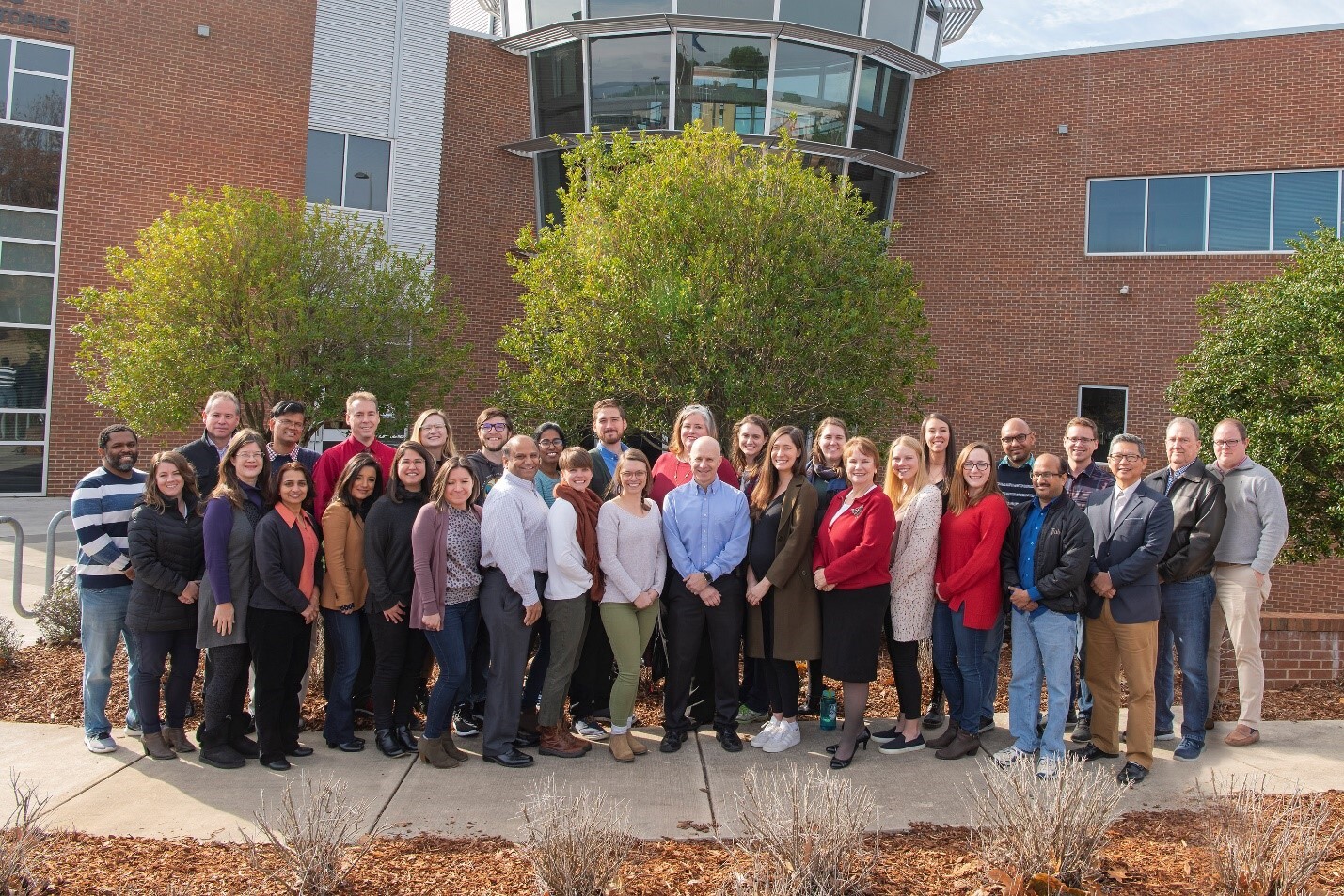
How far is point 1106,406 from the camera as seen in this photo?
19625 millimetres

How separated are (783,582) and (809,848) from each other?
2116mm

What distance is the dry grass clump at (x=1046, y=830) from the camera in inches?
149

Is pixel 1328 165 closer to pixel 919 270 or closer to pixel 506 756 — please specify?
pixel 919 270

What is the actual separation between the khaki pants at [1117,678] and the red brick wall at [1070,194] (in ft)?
49.2

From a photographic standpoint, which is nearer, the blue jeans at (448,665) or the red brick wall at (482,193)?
the blue jeans at (448,665)

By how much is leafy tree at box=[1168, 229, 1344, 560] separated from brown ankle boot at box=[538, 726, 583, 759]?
24.7ft

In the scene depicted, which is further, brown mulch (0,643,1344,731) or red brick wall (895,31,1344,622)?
red brick wall (895,31,1344,622)

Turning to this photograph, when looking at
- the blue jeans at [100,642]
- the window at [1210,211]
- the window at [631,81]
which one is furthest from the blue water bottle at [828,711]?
the window at [1210,211]

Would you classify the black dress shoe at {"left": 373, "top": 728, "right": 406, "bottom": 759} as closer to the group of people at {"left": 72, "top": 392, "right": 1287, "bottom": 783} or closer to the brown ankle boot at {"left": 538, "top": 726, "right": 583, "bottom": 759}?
the group of people at {"left": 72, "top": 392, "right": 1287, "bottom": 783}

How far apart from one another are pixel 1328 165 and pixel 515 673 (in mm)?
19450

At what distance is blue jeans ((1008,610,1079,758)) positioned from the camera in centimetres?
533

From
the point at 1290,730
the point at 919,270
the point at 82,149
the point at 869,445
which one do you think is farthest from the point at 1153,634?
the point at 82,149

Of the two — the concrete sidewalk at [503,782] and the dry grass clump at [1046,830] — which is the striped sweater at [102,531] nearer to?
the concrete sidewalk at [503,782]

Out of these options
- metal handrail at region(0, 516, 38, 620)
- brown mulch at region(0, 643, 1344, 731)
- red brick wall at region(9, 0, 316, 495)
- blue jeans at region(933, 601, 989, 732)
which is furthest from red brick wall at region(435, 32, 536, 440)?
blue jeans at region(933, 601, 989, 732)
